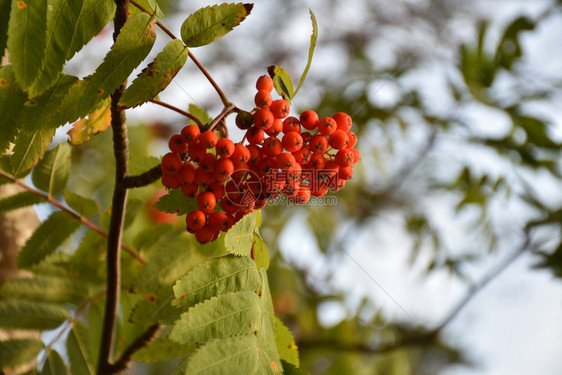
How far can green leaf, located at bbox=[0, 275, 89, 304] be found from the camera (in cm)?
125

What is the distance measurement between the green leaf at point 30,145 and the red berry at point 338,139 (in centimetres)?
52

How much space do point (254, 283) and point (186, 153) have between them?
10.4 inches

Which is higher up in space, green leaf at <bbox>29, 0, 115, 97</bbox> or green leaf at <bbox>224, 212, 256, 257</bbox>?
green leaf at <bbox>29, 0, 115, 97</bbox>

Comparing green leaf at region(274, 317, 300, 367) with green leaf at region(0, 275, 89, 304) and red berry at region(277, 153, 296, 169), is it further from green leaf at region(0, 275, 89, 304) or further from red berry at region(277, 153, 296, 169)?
green leaf at region(0, 275, 89, 304)

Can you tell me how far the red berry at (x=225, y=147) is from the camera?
0.82m

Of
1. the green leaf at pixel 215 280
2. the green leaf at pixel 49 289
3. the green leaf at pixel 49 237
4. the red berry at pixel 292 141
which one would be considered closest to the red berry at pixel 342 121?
the red berry at pixel 292 141

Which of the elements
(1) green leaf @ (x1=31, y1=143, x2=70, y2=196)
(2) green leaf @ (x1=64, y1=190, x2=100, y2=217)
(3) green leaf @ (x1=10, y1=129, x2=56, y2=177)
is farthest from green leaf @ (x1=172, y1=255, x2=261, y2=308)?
(1) green leaf @ (x1=31, y1=143, x2=70, y2=196)

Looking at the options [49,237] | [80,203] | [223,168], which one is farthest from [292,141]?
[49,237]

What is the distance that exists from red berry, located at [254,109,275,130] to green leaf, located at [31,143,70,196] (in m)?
0.62

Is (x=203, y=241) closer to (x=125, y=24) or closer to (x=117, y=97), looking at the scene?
(x=117, y=97)

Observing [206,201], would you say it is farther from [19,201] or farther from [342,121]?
[19,201]

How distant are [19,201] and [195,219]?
22.4 inches

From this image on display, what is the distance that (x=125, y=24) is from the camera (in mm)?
783

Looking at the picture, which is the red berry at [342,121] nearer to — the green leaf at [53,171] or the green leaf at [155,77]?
the green leaf at [155,77]
